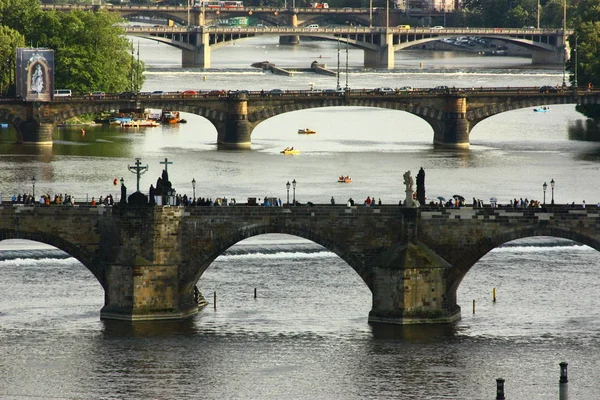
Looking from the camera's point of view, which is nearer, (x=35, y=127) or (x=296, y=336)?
(x=296, y=336)

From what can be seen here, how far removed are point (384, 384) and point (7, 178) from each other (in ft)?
254

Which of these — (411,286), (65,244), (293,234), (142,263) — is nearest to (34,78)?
(65,244)

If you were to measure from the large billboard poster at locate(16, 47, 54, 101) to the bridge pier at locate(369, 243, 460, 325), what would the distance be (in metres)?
96.6

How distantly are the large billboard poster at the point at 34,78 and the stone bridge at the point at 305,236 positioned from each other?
90.2m

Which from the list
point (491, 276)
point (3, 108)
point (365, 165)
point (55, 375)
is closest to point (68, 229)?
point (55, 375)

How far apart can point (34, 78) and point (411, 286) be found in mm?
98172

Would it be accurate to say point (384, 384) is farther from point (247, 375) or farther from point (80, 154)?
point (80, 154)

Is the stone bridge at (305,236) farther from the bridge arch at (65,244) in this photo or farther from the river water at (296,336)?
the river water at (296,336)

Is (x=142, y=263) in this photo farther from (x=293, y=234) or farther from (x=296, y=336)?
(x=296, y=336)

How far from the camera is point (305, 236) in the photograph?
352 ft

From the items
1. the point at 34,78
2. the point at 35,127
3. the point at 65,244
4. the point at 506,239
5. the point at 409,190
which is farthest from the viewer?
the point at 35,127

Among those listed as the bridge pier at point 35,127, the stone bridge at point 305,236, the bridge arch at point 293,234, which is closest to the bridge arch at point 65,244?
the stone bridge at point 305,236

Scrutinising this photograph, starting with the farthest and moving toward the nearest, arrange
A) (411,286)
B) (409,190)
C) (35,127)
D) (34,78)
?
(35,127) → (34,78) → (409,190) → (411,286)

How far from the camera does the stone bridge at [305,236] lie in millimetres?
106188
